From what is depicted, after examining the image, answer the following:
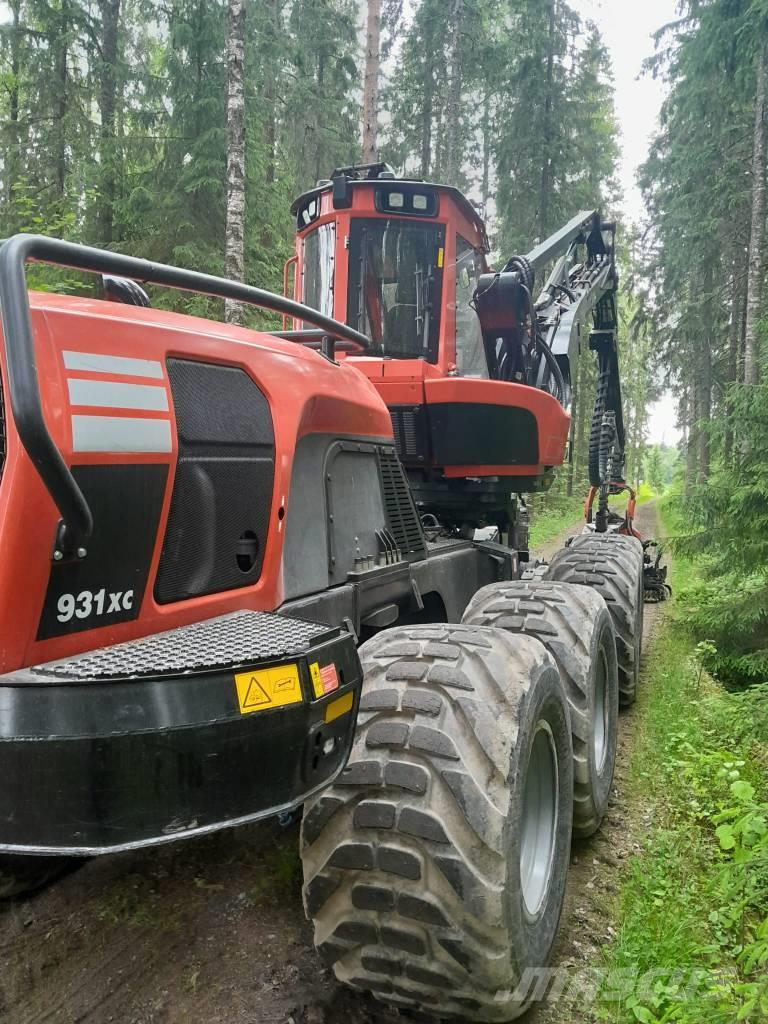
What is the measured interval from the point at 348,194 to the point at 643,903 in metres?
4.34

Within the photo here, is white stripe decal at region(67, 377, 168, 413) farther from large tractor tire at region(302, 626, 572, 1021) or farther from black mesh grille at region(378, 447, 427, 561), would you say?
black mesh grille at region(378, 447, 427, 561)

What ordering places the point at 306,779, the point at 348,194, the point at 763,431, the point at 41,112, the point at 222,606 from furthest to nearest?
the point at 41,112, the point at 763,431, the point at 348,194, the point at 222,606, the point at 306,779

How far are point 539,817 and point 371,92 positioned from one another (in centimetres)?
1475

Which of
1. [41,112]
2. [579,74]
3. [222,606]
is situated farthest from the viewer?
[579,74]

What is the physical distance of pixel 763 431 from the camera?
6273 mm

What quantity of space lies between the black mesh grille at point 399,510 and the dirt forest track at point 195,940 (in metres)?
1.43

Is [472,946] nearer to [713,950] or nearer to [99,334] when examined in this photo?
[713,950]

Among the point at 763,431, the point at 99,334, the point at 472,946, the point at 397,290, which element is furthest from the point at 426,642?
the point at 763,431

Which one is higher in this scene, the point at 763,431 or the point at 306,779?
the point at 763,431

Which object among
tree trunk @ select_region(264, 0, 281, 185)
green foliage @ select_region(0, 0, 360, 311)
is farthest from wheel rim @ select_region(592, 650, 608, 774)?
tree trunk @ select_region(264, 0, 281, 185)

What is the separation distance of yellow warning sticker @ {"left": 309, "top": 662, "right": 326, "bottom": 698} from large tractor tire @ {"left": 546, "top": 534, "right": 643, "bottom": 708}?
3564 mm

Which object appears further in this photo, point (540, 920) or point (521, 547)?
point (521, 547)

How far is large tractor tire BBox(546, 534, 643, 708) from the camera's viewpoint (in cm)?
538

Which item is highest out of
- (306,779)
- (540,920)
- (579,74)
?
(579,74)
